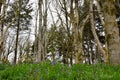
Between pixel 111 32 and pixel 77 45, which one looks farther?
pixel 77 45

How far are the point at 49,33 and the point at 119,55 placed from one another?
27648 mm

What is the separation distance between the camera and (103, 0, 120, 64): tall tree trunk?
8.03m

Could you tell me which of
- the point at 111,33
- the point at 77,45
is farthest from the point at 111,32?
the point at 77,45

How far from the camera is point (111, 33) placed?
8.28 meters

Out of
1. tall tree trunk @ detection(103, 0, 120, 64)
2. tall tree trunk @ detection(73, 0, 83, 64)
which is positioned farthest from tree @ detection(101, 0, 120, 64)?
tall tree trunk @ detection(73, 0, 83, 64)

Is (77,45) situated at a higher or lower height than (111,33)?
lower

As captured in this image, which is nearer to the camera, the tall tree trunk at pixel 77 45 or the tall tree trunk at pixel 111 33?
the tall tree trunk at pixel 111 33

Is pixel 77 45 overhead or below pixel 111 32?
below

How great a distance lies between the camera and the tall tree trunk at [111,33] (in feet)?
26.3

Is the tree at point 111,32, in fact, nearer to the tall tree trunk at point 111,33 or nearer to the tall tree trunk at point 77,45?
the tall tree trunk at point 111,33

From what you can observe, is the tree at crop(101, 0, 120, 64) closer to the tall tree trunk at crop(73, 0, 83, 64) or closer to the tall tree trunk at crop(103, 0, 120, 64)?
the tall tree trunk at crop(103, 0, 120, 64)

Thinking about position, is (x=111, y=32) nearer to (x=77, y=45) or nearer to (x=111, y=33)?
(x=111, y=33)

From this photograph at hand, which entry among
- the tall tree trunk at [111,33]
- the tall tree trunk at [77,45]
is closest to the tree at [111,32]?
the tall tree trunk at [111,33]

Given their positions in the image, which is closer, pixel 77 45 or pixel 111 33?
pixel 111 33
